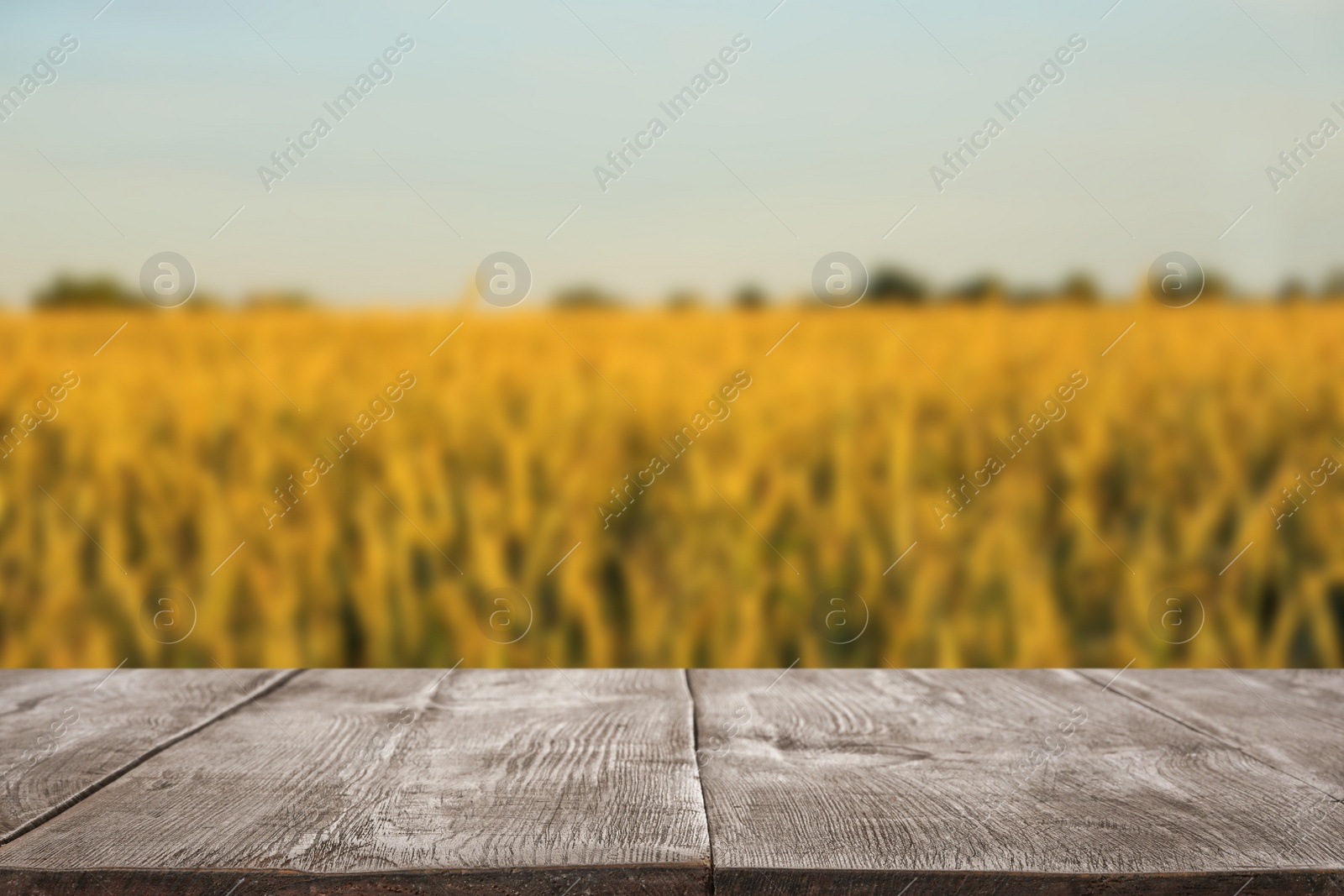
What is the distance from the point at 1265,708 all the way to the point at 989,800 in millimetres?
409

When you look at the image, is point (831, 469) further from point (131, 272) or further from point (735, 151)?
point (131, 272)

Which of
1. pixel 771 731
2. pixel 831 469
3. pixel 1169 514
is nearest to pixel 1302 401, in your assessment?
pixel 1169 514

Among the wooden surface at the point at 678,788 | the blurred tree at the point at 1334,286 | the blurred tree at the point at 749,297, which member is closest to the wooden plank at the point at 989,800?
the wooden surface at the point at 678,788

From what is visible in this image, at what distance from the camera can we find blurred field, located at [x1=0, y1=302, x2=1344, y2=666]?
133cm

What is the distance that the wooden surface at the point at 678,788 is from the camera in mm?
506

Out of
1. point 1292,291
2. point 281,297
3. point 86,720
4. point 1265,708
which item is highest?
point 281,297

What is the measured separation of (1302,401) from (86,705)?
1.51m

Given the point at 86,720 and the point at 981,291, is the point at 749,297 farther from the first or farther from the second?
the point at 86,720

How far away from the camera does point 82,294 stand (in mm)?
1389

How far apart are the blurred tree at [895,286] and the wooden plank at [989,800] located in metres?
0.61

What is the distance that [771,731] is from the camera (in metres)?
0.79

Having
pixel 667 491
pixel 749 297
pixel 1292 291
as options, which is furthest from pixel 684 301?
pixel 1292 291

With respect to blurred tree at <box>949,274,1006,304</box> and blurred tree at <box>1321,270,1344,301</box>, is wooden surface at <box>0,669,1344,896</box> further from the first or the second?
blurred tree at <box>1321,270,1344,301</box>

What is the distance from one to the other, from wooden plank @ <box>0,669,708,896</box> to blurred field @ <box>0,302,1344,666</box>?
0.45m
